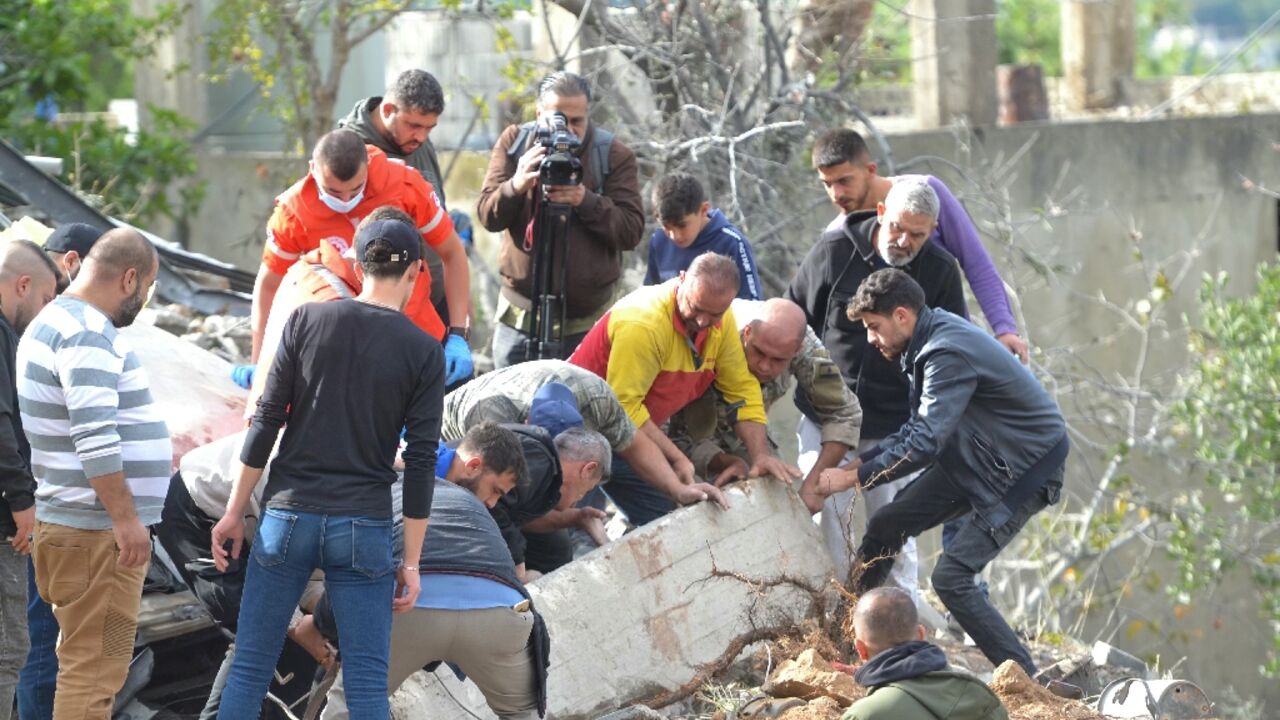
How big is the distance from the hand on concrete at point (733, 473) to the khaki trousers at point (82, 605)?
2499mm

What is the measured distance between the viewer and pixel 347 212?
6.07 meters

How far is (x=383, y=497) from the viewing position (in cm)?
457

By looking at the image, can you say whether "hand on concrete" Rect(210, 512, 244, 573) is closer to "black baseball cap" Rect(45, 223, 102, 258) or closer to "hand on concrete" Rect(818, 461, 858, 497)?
"black baseball cap" Rect(45, 223, 102, 258)

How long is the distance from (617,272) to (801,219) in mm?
2507

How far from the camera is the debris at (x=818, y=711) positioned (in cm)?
543

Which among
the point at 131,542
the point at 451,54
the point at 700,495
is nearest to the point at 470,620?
the point at 131,542

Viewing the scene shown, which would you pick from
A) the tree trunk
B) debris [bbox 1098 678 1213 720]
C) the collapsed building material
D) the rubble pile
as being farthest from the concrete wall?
debris [bbox 1098 678 1213 720]

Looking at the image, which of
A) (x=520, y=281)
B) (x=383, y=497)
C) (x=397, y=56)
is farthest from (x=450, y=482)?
(x=397, y=56)

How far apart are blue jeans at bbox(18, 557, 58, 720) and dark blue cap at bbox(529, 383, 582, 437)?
1663mm

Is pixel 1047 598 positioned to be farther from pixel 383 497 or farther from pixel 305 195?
pixel 383 497

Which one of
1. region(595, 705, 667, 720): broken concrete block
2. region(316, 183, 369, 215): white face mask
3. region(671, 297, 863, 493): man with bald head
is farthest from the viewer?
region(671, 297, 863, 493): man with bald head

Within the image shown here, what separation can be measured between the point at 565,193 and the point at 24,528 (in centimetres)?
270

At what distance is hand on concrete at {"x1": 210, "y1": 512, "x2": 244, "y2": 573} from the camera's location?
466cm

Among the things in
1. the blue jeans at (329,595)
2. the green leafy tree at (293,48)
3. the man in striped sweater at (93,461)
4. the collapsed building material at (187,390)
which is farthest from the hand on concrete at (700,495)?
the green leafy tree at (293,48)
